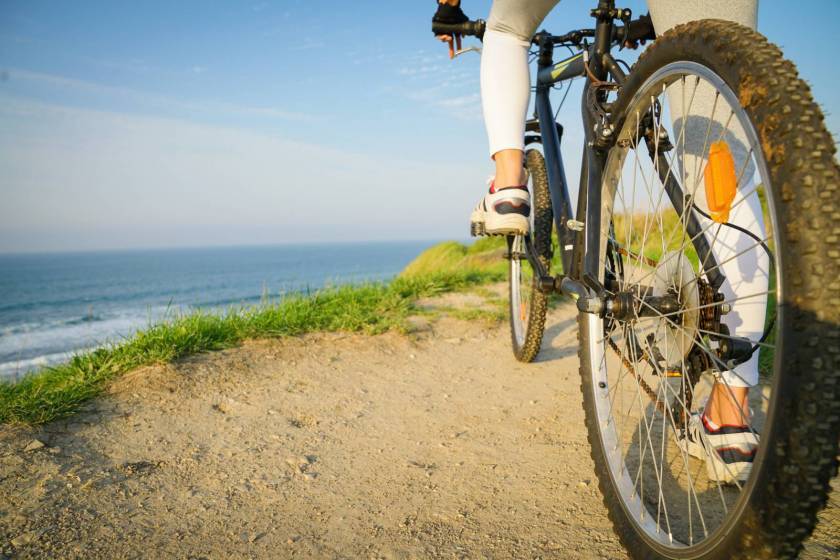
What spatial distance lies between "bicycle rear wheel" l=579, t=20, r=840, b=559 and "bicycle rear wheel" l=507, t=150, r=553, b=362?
2.68ft

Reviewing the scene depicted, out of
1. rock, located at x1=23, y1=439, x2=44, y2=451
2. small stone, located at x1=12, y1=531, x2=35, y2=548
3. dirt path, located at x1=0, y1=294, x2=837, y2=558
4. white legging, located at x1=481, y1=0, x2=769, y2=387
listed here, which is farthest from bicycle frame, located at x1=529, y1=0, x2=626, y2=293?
rock, located at x1=23, y1=439, x2=44, y2=451

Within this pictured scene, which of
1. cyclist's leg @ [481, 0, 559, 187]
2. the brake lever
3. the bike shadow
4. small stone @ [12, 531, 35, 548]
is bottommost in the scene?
small stone @ [12, 531, 35, 548]

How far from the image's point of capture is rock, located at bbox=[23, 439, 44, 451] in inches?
69.7

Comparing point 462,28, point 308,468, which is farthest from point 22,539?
point 462,28

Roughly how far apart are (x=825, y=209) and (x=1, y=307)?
40914 millimetres

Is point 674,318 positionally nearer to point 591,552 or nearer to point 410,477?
point 591,552

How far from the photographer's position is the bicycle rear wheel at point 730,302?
0.71 metres

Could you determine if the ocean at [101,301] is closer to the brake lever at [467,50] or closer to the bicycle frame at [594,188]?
the brake lever at [467,50]

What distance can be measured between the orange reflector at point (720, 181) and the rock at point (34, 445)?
2.27m

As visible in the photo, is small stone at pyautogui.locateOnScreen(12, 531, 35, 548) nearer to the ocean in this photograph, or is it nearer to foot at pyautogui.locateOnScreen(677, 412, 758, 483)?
the ocean

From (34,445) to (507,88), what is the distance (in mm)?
2211

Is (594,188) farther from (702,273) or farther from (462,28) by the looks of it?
(462,28)

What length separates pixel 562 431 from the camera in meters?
2.13

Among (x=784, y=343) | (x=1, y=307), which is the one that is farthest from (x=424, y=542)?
(x=1, y=307)
